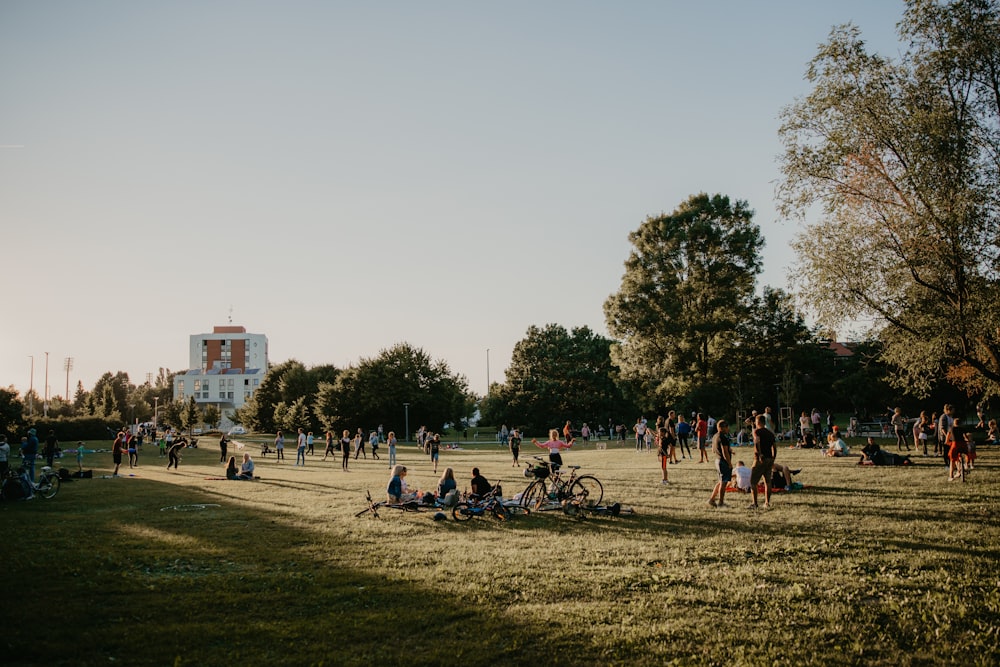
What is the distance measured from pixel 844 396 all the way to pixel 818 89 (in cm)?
5165

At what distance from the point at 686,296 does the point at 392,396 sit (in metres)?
35.0

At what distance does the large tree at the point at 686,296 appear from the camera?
1796 inches

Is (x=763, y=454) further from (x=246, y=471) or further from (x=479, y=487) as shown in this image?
(x=246, y=471)

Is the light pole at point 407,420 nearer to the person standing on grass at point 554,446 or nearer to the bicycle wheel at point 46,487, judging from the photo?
the bicycle wheel at point 46,487

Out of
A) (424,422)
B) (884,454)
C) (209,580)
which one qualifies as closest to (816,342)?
(424,422)

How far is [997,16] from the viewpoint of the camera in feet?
69.3

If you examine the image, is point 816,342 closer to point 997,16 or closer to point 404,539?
point 997,16

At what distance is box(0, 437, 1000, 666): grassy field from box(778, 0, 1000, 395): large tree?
→ 807 centimetres

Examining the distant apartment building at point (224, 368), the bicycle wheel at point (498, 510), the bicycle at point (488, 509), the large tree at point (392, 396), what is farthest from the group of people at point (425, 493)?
the distant apartment building at point (224, 368)

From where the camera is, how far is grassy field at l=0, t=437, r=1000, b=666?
6535 millimetres

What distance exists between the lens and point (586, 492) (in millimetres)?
14648

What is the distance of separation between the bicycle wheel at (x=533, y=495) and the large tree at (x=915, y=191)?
1336cm

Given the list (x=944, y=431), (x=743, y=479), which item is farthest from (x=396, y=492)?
(x=944, y=431)

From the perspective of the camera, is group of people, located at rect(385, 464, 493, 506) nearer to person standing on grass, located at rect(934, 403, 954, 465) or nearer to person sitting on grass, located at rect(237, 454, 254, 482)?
person sitting on grass, located at rect(237, 454, 254, 482)
